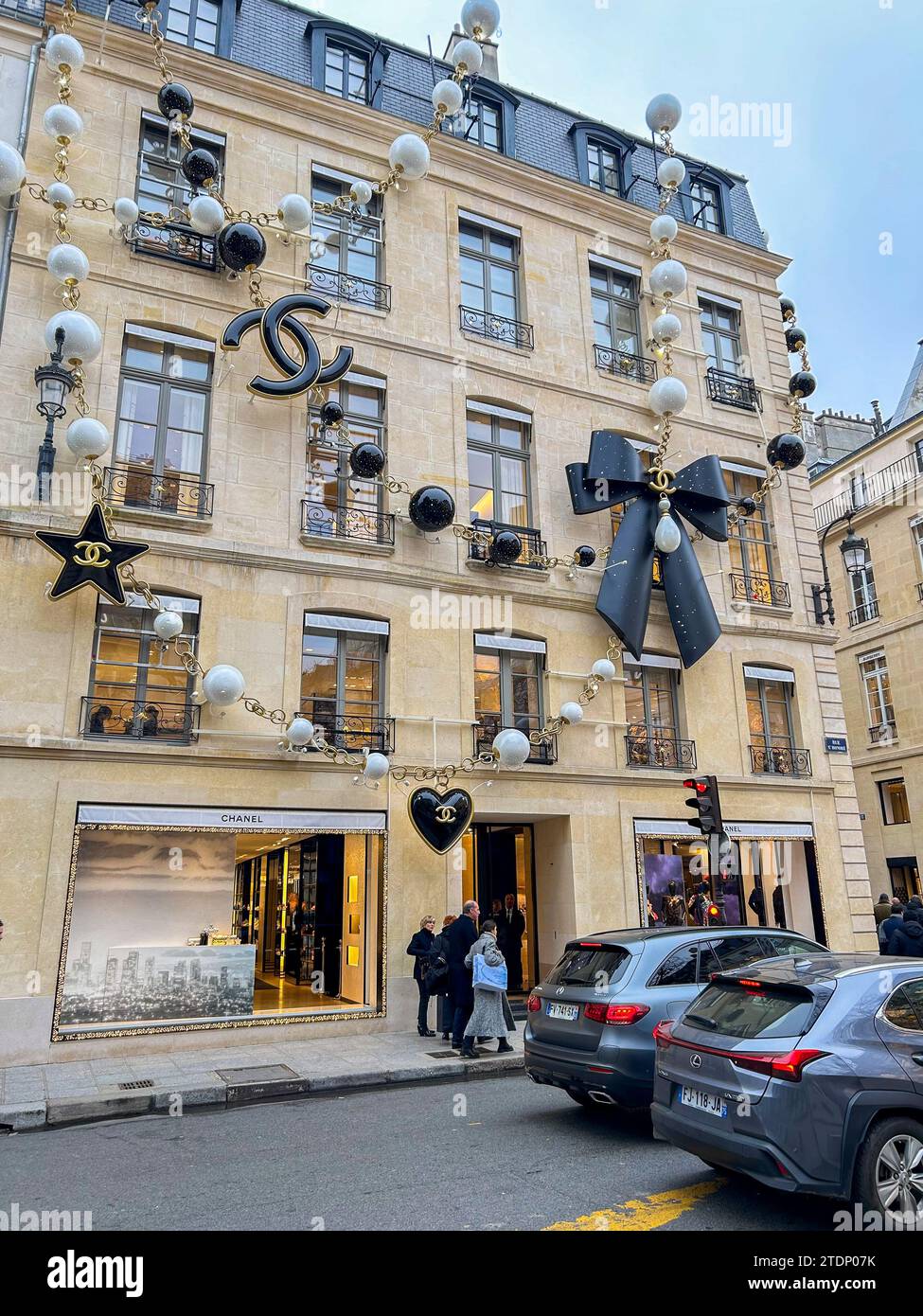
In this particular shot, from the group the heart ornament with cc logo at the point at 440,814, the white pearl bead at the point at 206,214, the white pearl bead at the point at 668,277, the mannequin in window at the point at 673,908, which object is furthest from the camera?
the white pearl bead at the point at 668,277

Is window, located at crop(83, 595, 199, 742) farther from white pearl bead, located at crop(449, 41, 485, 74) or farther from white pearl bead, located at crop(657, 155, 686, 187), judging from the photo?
white pearl bead, located at crop(657, 155, 686, 187)

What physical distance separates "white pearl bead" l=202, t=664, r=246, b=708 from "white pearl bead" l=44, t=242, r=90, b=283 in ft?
19.8

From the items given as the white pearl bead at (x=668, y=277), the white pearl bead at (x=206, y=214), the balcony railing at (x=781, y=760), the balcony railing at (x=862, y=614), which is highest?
the white pearl bead at (x=668, y=277)

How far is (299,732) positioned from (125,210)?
27.9ft

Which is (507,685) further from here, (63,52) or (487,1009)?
(63,52)

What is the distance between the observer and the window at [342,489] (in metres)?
14.8

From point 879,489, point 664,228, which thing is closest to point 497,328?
point 664,228

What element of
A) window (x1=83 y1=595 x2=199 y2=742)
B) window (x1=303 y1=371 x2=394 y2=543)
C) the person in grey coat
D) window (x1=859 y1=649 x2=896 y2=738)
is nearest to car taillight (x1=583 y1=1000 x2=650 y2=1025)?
the person in grey coat

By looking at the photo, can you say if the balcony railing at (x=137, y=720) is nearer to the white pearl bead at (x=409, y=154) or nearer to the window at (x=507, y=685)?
the window at (x=507, y=685)

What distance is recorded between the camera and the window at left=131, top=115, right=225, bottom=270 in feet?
47.7

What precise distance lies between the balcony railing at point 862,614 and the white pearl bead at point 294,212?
23.0 m

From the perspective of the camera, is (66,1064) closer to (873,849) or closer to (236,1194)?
(236,1194)

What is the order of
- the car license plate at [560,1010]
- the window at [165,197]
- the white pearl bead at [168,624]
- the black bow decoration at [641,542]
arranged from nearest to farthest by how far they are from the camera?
the car license plate at [560,1010]
the white pearl bead at [168,624]
the window at [165,197]
the black bow decoration at [641,542]

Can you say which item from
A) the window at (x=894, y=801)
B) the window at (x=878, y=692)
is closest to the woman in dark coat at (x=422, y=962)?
the window at (x=894, y=801)
